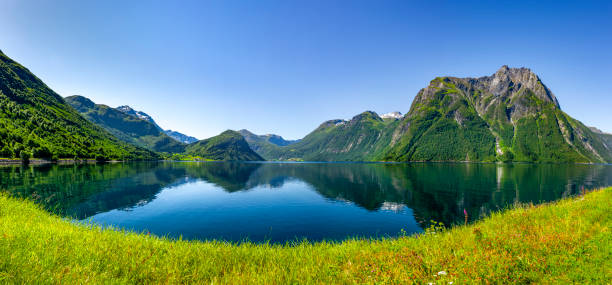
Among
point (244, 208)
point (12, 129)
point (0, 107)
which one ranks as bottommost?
point (244, 208)

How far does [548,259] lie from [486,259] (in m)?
2.08

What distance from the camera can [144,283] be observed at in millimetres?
7059

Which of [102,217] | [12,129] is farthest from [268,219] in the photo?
[12,129]

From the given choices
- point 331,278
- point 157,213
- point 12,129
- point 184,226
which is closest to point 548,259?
point 331,278

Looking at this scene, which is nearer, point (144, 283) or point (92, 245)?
point (144, 283)

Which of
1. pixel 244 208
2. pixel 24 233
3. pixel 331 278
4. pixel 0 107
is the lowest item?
pixel 244 208

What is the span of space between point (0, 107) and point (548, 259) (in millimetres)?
305117

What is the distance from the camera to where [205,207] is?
42375mm

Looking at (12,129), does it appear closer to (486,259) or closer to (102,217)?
(102,217)

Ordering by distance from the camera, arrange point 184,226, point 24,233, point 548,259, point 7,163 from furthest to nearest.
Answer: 1. point 7,163
2. point 184,226
3. point 24,233
4. point 548,259

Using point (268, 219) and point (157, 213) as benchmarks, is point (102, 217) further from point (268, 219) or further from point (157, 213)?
point (268, 219)

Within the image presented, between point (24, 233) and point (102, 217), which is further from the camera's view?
point (102, 217)

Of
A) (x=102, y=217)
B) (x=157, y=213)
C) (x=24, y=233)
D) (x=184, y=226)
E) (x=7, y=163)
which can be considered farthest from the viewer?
(x=7, y=163)

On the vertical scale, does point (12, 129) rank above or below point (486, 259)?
above
